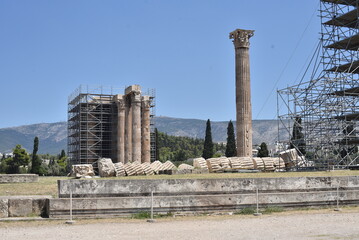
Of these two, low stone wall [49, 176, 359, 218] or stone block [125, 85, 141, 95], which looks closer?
low stone wall [49, 176, 359, 218]

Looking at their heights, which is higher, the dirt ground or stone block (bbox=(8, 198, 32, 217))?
stone block (bbox=(8, 198, 32, 217))

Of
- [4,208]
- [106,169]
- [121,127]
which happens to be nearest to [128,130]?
[121,127]

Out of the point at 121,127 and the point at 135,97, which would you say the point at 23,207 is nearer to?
the point at 135,97

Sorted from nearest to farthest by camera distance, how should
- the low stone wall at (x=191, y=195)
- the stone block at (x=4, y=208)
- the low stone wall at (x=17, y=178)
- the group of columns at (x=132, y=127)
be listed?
the stone block at (x=4, y=208) → the low stone wall at (x=191, y=195) → the low stone wall at (x=17, y=178) → the group of columns at (x=132, y=127)

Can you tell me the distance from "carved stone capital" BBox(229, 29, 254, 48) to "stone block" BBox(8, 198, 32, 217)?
27.1 meters

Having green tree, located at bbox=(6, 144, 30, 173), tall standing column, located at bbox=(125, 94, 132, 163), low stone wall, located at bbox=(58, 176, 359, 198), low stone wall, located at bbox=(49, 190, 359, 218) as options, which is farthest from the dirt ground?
green tree, located at bbox=(6, 144, 30, 173)

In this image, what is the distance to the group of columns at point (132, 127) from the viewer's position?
47812 mm

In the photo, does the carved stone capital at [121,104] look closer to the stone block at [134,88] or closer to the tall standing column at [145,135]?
the stone block at [134,88]

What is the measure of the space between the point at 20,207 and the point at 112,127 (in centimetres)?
4286

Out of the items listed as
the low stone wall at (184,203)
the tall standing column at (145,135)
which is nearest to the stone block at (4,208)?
the low stone wall at (184,203)

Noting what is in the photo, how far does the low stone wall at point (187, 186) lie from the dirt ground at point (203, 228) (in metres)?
1.05

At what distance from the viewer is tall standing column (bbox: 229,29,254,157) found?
113 ft

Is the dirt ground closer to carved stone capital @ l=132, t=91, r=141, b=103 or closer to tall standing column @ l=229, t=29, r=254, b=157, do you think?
tall standing column @ l=229, t=29, r=254, b=157

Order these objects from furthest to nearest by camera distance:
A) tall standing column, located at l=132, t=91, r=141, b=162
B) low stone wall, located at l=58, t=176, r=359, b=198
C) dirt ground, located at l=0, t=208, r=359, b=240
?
tall standing column, located at l=132, t=91, r=141, b=162 < low stone wall, located at l=58, t=176, r=359, b=198 < dirt ground, located at l=0, t=208, r=359, b=240
